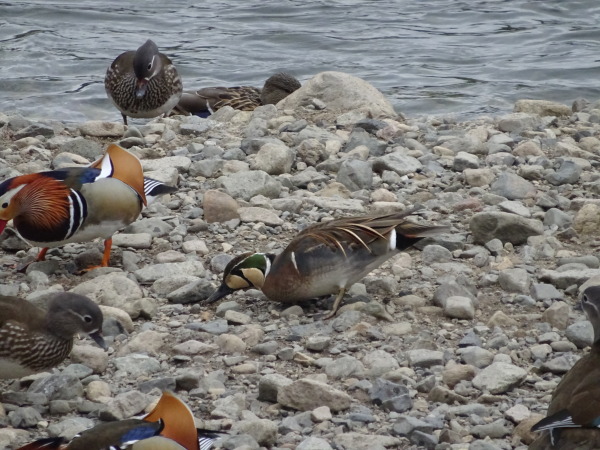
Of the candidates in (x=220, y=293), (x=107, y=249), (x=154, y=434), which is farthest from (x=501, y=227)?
(x=154, y=434)

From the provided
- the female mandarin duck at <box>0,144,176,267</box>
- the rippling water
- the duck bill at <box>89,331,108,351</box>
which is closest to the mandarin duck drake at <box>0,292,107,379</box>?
the duck bill at <box>89,331,108,351</box>

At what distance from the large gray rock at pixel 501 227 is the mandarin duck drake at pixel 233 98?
5.26 metres

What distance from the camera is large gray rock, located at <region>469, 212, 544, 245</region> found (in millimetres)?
6441

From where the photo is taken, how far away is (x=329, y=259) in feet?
18.2

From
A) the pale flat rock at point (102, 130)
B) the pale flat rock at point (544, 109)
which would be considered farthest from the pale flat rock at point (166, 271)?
the pale flat rock at point (544, 109)

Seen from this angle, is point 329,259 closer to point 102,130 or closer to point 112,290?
point 112,290

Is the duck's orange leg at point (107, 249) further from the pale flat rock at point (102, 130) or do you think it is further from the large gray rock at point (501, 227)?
the pale flat rock at point (102, 130)

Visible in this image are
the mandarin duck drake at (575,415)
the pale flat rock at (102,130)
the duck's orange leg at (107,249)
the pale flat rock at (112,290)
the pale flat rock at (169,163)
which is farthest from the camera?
the pale flat rock at (102,130)

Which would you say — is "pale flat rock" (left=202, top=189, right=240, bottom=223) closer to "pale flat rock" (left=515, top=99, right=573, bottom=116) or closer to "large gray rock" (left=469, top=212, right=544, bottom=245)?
"large gray rock" (left=469, top=212, right=544, bottom=245)

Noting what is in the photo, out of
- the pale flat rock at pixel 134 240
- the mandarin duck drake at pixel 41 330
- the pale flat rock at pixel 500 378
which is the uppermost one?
the mandarin duck drake at pixel 41 330

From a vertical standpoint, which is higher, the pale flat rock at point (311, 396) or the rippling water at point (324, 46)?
the pale flat rock at point (311, 396)

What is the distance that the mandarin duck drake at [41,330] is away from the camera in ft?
14.9

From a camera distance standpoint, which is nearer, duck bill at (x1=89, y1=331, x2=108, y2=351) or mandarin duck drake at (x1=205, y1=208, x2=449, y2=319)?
duck bill at (x1=89, y1=331, x2=108, y2=351)

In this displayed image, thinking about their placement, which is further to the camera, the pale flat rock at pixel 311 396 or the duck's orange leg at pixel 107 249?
the duck's orange leg at pixel 107 249
